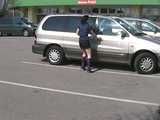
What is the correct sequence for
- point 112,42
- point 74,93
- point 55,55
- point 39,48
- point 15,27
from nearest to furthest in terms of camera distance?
point 74,93
point 112,42
point 55,55
point 39,48
point 15,27

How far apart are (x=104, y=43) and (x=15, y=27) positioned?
24897 mm

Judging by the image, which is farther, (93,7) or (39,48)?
(93,7)

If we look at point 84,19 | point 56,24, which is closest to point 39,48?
point 56,24

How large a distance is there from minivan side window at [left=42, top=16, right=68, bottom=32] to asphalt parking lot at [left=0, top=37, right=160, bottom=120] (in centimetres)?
122

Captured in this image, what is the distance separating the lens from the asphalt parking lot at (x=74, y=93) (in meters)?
7.87

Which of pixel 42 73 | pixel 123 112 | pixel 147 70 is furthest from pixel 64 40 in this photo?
pixel 123 112

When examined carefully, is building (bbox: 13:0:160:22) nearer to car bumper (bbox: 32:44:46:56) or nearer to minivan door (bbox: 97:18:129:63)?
car bumper (bbox: 32:44:46:56)

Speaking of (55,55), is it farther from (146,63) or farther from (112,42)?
(146,63)

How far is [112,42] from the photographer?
13695 millimetres

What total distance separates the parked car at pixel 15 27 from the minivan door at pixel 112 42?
24.1 metres

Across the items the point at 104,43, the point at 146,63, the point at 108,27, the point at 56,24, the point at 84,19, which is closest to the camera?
the point at 146,63

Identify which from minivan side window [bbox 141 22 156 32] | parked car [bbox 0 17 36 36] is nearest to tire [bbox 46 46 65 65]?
minivan side window [bbox 141 22 156 32]

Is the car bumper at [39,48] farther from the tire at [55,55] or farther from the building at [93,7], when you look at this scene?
the building at [93,7]

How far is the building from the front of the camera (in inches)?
1867
